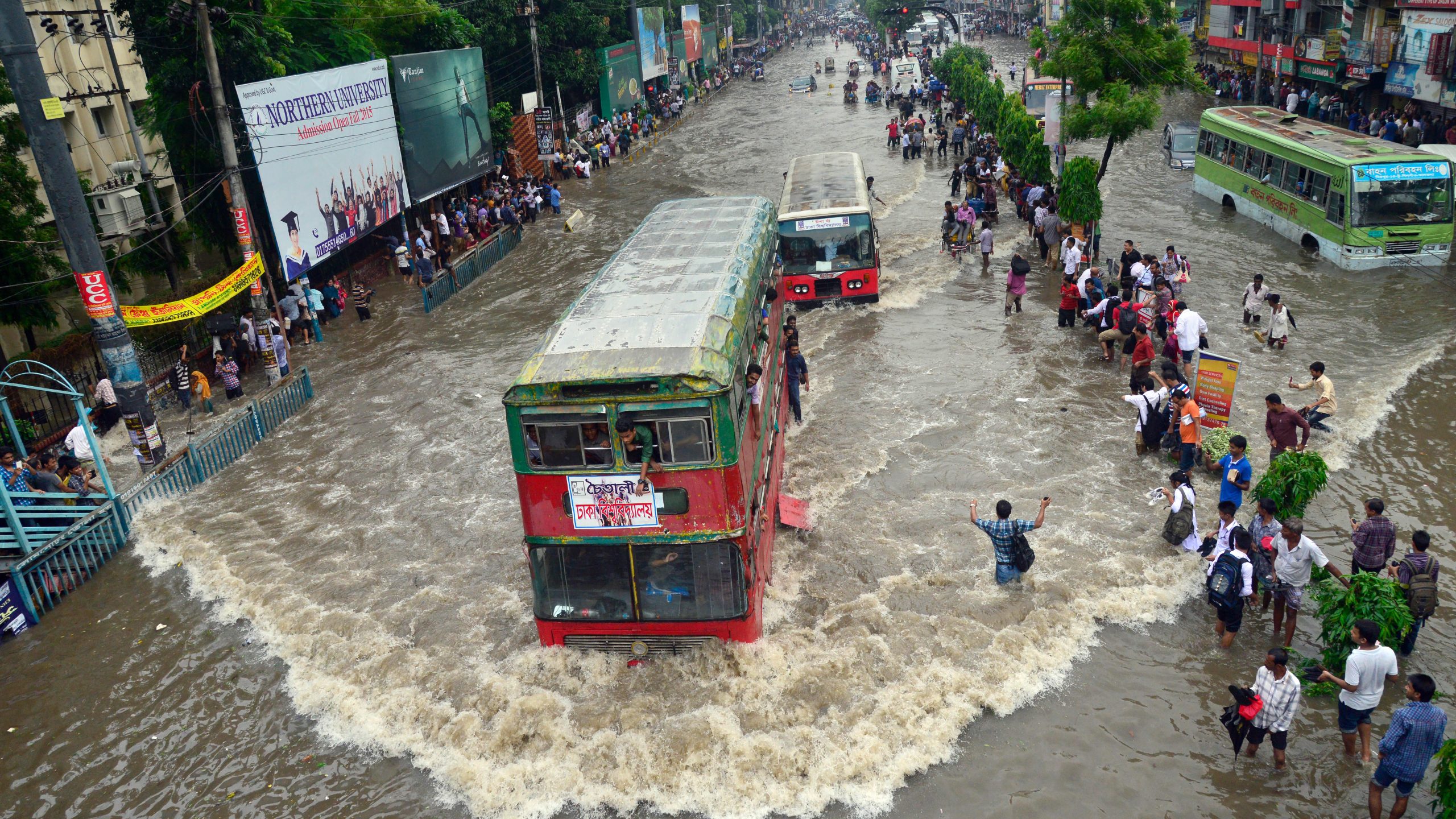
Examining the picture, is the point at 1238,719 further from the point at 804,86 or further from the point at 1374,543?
the point at 804,86

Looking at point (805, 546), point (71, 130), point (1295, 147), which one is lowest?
point (805, 546)

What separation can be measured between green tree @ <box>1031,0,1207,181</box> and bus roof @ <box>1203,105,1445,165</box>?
1.52m

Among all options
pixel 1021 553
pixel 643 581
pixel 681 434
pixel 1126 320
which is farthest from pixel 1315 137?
pixel 643 581

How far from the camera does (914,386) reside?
1662cm

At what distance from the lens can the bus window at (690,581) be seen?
29.1 ft

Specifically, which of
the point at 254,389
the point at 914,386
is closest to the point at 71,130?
the point at 254,389

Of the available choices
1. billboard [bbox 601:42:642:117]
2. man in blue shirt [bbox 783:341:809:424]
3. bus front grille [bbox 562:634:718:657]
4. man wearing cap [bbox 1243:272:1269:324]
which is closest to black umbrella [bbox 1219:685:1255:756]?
bus front grille [bbox 562:634:718:657]

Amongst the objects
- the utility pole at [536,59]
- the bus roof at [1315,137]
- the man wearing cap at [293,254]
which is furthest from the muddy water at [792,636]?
the utility pole at [536,59]

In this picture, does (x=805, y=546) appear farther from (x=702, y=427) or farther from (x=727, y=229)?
(x=727, y=229)

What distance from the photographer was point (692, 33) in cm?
7012

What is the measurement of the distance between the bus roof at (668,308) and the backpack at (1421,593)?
20.2 ft

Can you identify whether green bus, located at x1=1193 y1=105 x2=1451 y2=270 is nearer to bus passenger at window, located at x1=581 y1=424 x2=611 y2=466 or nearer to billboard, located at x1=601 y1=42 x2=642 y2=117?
bus passenger at window, located at x1=581 y1=424 x2=611 y2=466

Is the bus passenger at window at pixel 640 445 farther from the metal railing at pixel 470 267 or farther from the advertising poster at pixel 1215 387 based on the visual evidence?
the metal railing at pixel 470 267

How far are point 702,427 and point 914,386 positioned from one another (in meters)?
8.88
